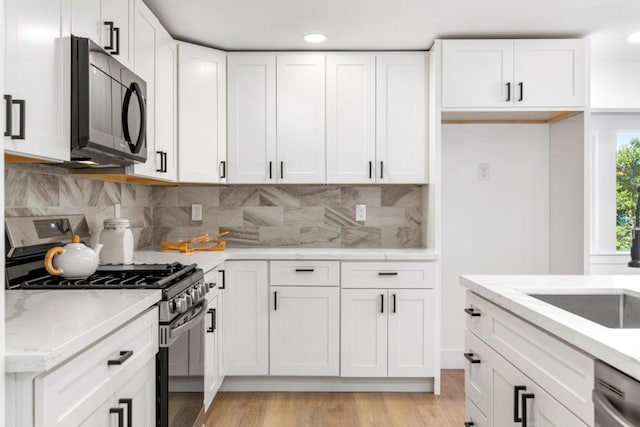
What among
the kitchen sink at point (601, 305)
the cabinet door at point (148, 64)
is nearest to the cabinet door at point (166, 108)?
the cabinet door at point (148, 64)

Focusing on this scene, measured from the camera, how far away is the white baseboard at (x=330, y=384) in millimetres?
3578

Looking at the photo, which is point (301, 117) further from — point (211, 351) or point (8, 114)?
point (8, 114)

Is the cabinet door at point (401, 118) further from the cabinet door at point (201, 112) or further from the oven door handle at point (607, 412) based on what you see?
the oven door handle at point (607, 412)

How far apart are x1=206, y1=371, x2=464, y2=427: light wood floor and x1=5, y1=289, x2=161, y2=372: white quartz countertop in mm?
1512

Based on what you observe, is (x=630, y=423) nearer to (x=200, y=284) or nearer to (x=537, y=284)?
(x=537, y=284)

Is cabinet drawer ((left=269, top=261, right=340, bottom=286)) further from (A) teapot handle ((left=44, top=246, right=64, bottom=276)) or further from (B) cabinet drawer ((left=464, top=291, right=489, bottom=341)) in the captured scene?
(A) teapot handle ((left=44, top=246, right=64, bottom=276))

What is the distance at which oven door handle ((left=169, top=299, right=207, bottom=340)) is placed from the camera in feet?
6.58

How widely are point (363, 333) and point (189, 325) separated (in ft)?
5.09

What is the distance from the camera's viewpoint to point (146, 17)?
2885 mm

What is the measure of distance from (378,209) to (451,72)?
115 cm

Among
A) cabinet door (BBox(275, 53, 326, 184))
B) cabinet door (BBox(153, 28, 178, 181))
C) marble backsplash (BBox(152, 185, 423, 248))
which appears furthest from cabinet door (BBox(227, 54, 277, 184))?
cabinet door (BBox(153, 28, 178, 181))

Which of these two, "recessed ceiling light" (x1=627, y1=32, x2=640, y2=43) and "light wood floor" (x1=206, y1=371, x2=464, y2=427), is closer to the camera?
"light wood floor" (x1=206, y1=371, x2=464, y2=427)

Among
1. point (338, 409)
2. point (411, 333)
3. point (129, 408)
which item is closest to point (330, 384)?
point (338, 409)

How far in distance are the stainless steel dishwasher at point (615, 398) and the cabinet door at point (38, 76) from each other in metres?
1.64
